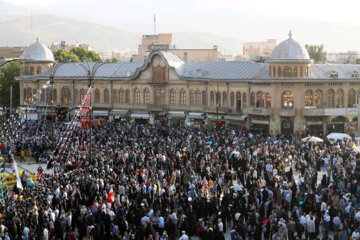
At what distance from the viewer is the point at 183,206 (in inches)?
1019

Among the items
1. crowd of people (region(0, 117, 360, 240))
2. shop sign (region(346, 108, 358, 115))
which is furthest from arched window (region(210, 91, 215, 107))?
crowd of people (region(0, 117, 360, 240))

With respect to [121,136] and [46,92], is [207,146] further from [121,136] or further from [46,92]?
[46,92]

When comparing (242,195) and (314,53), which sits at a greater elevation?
(314,53)

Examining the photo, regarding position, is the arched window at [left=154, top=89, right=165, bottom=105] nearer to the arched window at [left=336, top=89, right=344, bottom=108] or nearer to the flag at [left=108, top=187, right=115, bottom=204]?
the arched window at [left=336, top=89, right=344, bottom=108]

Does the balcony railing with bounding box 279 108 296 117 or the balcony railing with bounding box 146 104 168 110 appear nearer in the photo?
the balcony railing with bounding box 279 108 296 117

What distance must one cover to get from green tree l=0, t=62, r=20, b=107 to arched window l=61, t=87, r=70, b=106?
9.58m

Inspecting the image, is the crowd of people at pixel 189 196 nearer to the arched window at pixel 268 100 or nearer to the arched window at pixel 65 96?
the arched window at pixel 268 100

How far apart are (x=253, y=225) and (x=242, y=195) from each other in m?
3.66

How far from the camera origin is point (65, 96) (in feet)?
241

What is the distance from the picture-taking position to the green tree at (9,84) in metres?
80.0

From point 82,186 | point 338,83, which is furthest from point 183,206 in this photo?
point 338,83

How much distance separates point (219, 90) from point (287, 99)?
7.98 meters

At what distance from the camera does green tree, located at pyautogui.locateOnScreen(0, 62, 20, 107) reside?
3149 inches

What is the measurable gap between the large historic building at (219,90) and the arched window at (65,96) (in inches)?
4.7
